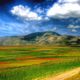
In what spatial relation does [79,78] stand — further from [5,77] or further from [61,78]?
[5,77]

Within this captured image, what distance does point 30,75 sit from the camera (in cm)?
3425

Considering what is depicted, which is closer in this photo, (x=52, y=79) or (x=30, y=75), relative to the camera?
(x=52, y=79)

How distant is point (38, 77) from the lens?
108ft

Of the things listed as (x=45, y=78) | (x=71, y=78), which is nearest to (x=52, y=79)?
(x=45, y=78)

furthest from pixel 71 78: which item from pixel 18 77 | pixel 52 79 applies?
pixel 18 77

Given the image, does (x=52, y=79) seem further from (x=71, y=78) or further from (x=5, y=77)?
(x=5, y=77)

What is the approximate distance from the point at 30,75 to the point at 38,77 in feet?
5.15

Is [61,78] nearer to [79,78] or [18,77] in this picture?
[79,78]

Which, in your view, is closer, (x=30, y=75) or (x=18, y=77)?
(x=18, y=77)

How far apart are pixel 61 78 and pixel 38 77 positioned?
8.97 ft

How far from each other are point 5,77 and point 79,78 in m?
8.61

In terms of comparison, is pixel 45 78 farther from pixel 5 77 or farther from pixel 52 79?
pixel 5 77

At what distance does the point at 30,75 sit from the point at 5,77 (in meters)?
3.80

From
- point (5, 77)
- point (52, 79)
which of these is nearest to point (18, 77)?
point (5, 77)
